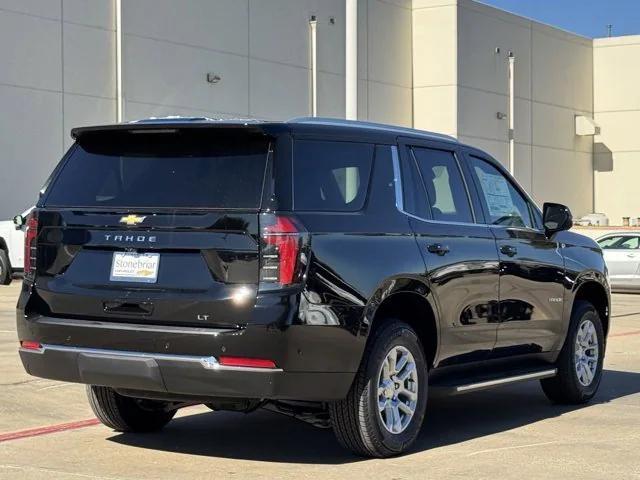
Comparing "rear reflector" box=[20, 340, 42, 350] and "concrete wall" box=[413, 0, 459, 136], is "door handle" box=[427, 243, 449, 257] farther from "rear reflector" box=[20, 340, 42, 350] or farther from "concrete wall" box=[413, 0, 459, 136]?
"concrete wall" box=[413, 0, 459, 136]

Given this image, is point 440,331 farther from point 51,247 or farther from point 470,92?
point 470,92

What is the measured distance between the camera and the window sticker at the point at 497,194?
9.07m

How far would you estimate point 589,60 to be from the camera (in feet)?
174

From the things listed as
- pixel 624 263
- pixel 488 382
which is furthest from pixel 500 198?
pixel 624 263

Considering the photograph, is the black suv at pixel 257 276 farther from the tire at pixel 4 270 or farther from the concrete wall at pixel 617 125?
the concrete wall at pixel 617 125

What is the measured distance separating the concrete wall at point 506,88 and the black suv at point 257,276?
35497 mm

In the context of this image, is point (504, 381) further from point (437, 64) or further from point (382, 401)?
point (437, 64)

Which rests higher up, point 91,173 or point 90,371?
point 91,173

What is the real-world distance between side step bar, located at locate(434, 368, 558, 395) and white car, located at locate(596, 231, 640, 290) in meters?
16.6

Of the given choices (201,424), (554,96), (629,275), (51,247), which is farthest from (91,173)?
(554,96)

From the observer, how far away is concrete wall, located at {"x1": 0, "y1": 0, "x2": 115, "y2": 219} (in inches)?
1188

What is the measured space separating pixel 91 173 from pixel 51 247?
1.68ft

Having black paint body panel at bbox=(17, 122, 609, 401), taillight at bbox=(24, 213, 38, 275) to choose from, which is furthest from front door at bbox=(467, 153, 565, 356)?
taillight at bbox=(24, 213, 38, 275)

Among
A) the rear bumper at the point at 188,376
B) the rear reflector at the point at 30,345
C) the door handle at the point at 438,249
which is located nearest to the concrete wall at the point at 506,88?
the door handle at the point at 438,249
